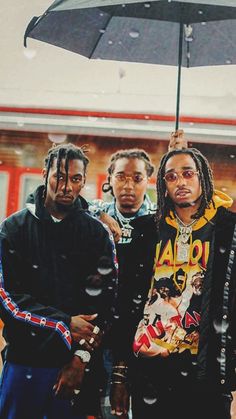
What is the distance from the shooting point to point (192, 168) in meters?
2.22

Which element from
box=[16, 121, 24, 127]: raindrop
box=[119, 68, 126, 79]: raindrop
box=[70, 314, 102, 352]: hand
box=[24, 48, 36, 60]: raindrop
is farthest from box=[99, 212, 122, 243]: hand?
box=[24, 48, 36, 60]: raindrop

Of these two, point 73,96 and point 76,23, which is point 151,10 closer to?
point 76,23

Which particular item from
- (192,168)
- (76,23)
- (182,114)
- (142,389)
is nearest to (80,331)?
(142,389)

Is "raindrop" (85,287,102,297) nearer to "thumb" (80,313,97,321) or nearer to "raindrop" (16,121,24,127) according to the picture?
"thumb" (80,313,97,321)

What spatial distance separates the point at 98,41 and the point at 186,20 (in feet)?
1.73

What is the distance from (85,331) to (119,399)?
35cm

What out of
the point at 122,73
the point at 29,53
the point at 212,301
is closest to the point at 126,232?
the point at 212,301

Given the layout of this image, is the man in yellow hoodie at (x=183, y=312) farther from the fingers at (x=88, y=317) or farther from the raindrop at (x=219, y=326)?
the fingers at (x=88, y=317)

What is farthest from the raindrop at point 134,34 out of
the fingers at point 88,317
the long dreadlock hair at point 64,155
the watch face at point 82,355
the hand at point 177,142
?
the watch face at point 82,355

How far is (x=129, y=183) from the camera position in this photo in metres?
2.49

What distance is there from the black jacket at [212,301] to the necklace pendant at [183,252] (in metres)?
0.11

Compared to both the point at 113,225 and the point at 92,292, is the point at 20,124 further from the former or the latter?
the point at 92,292

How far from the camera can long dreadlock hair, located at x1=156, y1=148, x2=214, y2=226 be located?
2225 mm

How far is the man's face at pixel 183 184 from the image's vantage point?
2184 mm
